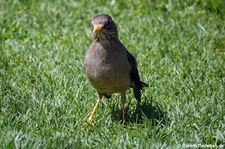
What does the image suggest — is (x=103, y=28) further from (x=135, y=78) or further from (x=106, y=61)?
(x=135, y=78)

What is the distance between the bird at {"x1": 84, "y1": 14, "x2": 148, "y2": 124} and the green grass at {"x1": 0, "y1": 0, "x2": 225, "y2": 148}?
0.41 m

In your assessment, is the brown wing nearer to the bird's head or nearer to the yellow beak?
the bird's head

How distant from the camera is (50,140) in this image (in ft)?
19.0

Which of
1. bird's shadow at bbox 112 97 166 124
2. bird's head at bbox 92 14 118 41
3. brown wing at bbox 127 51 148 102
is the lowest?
bird's shadow at bbox 112 97 166 124

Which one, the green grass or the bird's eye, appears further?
the bird's eye

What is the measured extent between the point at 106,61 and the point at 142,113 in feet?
2.53

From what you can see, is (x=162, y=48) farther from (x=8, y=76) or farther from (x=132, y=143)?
(x=132, y=143)

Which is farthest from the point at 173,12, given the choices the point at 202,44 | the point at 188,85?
the point at 188,85

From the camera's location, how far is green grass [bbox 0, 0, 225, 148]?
248 inches

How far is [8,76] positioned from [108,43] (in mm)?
1758

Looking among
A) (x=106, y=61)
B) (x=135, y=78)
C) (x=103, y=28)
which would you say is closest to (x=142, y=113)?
(x=135, y=78)

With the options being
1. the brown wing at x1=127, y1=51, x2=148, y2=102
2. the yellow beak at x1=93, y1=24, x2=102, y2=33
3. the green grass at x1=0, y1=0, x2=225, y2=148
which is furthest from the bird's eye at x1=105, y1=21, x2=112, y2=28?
the green grass at x1=0, y1=0, x2=225, y2=148

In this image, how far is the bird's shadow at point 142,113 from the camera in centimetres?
688

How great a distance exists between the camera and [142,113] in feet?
22.9
